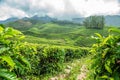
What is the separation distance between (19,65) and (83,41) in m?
132

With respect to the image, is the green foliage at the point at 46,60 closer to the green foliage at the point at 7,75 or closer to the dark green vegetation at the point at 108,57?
the dark green vegetation at the point at 108,57

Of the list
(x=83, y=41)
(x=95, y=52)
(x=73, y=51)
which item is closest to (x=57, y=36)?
(x=83, y=41)

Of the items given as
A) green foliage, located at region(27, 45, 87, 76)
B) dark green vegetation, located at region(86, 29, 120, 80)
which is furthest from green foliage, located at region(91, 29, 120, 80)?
green foliage, located at region(27, 45, 87, 76)

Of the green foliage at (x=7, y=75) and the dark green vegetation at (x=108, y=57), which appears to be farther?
the dark green vegetation at (x=108, y=57)

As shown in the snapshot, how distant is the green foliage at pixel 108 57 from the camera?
5.27 m

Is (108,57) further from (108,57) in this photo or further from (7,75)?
(7,75)

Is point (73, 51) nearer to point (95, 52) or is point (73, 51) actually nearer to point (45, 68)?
point (45, 68)

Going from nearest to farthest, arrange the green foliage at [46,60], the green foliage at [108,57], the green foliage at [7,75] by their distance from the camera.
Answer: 1. the green foliage at [7,75]
2. the green foliage at [108,57]
3. the green foliage at [46,60]

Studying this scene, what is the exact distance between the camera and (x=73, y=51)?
1433 inches

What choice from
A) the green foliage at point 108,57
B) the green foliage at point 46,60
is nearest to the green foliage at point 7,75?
the green foliage at point 108,57

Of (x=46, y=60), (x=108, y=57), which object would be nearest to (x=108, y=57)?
(x=108, y=57)

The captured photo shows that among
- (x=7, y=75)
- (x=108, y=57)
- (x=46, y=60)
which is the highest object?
(x=7, y=75)

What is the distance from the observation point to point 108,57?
221 inches

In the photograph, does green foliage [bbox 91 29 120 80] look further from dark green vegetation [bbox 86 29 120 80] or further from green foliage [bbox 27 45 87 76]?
green foliage [bbox 27 45 87 76]
